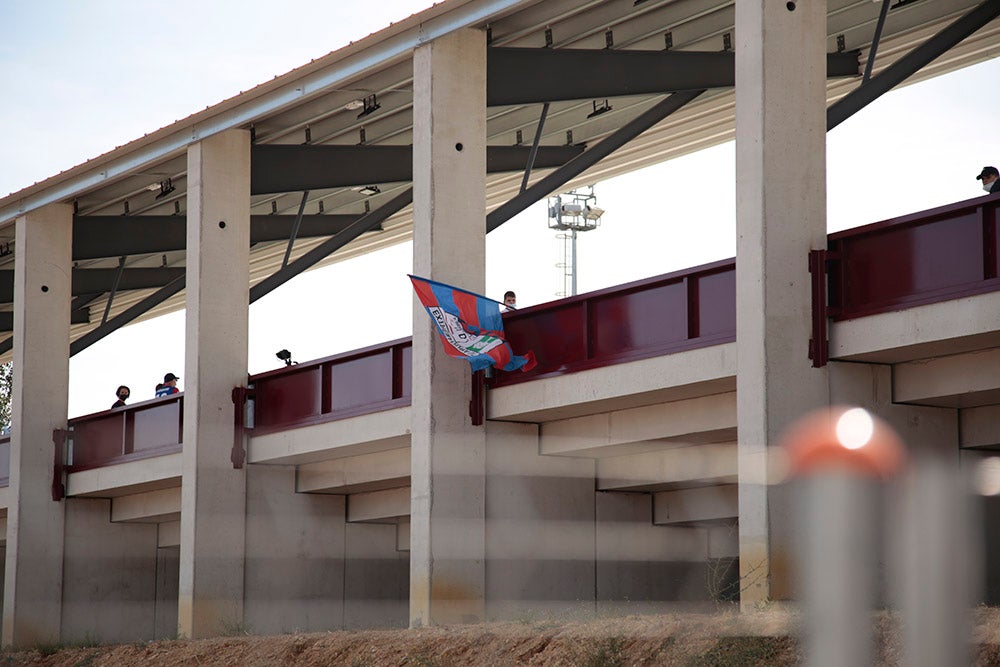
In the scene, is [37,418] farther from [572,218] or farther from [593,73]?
[572,218]

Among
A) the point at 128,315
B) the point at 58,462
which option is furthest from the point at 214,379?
the point at 128,315

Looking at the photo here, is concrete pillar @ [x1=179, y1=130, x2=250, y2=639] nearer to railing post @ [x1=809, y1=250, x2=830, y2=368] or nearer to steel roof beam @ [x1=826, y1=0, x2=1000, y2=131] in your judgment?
steel roof beam @ [x1=826, y1=0, x2=1000, y2=131]

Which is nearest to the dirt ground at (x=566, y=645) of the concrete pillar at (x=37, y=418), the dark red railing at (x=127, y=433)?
the dark red railing at (x=127, y=433)

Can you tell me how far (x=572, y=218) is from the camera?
6016 centimetres

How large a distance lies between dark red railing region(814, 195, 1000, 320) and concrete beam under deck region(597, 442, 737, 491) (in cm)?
445

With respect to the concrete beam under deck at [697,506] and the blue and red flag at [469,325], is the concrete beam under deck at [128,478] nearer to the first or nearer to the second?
the blue and red flag at [469,325]

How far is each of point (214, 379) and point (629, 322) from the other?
9264mm

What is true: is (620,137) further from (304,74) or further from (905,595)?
(905,595)

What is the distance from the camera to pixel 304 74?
80.8 feet

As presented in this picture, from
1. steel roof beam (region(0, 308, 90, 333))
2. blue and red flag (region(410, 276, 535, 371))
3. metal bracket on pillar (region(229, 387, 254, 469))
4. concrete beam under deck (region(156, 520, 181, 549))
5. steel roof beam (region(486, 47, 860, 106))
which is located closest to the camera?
blue and red flag (region(410, 276, 535, 371))

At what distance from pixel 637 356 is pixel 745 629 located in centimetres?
565

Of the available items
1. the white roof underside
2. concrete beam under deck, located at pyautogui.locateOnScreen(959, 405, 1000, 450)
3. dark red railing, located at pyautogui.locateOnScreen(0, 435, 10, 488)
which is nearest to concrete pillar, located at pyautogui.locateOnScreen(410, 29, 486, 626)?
the white roof underside

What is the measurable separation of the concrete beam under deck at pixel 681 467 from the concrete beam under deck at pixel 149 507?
10.8 metres

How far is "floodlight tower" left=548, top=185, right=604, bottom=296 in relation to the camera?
59.0 m
